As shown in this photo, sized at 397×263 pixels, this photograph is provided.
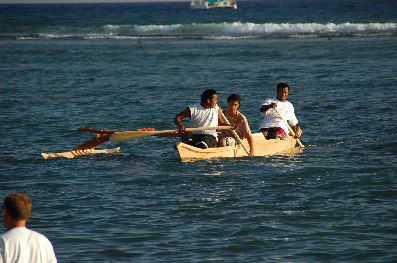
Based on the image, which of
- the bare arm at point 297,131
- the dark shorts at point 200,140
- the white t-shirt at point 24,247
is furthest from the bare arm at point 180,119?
the white t-shirt at point 24,247

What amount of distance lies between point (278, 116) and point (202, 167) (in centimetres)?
235

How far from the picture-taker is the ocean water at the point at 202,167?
40.3ft

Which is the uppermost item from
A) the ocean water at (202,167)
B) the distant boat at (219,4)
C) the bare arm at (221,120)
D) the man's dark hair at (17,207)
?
the distant boat at (219,4)

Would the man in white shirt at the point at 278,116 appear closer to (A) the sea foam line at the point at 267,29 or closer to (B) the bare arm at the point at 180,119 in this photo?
(B) the bare arm at the point at 180,119

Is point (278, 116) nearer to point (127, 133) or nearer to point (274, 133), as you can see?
point (274, 133)

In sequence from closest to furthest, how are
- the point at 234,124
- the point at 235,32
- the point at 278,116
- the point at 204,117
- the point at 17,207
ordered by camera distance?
the point at 17,207 → the point at 204,117 → the point at 234,124 → the point at 278,116 → the point at 235,32

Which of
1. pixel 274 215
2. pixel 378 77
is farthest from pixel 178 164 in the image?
pixel 378 77

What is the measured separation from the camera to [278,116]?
18719mm

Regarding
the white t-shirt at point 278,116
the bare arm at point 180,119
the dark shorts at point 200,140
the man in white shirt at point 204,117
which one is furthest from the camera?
the white t-shirt at point 278,116

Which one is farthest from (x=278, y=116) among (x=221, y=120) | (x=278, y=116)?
(x=221, y=120)

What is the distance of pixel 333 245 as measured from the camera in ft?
39.3

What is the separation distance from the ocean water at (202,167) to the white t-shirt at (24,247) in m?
3.86

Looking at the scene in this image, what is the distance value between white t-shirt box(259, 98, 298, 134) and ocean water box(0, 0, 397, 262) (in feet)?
2.37

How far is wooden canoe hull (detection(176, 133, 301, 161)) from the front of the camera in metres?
17.2
